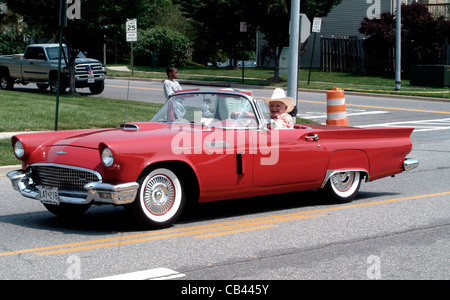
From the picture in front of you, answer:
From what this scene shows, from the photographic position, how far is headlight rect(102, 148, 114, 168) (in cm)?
688

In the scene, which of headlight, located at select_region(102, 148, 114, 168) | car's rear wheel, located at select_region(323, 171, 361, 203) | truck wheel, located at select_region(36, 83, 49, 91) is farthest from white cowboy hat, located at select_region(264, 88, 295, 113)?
truck wheel, located at select_region(36, 83, 49, 91)

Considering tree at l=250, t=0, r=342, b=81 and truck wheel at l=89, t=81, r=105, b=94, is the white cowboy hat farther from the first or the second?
tree at l=250, t=0, r=342, b=81

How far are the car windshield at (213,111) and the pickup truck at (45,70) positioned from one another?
18596 mm

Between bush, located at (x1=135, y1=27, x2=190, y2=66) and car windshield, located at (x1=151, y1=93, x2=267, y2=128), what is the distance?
4083 centimetres

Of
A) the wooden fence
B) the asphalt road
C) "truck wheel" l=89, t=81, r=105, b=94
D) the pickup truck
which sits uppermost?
the wooden fence

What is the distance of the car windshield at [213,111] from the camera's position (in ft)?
26.7

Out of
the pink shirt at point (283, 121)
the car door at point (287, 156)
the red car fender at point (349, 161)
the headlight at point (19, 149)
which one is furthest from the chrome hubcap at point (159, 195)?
the red car fender at point (349, 161)

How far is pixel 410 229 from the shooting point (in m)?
7.38

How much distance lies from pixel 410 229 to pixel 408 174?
4242 millimetres

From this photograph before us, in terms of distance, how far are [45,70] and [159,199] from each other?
68.8ft

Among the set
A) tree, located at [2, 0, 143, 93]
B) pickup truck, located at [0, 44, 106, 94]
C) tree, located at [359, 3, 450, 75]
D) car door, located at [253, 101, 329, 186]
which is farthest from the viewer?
tree, located at [359, 3, 450, 75]

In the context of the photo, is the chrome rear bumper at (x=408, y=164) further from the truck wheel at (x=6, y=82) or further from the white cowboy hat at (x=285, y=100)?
the truck wheel at (x=6, y=82)

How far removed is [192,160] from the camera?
7.36m
